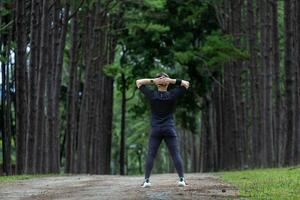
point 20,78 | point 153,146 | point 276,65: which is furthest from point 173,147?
point 276,65

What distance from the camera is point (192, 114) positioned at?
3853cm

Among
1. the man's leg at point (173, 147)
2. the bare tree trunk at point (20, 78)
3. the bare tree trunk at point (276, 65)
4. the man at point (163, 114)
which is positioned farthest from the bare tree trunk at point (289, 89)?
the man at point (163, 114)

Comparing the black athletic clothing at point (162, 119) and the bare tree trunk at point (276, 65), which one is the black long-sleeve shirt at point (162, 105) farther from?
the bare tree trunk at point (276, 65)

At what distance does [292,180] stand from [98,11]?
16.9 meters

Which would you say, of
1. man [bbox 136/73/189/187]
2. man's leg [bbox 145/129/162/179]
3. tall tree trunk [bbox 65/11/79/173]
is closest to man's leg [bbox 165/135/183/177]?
man [bbox 136/73/189/187]

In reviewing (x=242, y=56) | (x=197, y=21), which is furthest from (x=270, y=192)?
(x=197, y=21)

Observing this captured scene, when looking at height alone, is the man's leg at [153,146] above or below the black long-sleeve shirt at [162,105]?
below

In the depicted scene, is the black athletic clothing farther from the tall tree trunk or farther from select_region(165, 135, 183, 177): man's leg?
the tall tree trunk

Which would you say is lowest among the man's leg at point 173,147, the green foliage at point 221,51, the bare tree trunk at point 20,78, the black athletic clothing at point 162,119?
the man's leg at point 173,147

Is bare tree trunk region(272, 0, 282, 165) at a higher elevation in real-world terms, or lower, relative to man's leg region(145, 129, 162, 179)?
higher

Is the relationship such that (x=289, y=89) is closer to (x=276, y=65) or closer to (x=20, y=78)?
(x=276, y=65)

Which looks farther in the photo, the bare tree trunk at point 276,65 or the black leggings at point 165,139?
the bare tree trunk at point 276,65

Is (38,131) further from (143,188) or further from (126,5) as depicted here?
(126,5)

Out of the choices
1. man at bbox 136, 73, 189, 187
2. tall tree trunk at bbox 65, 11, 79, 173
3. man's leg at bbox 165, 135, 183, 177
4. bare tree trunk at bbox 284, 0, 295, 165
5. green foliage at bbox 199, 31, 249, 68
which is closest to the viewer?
man at bbox 136, 73, 189, 187
